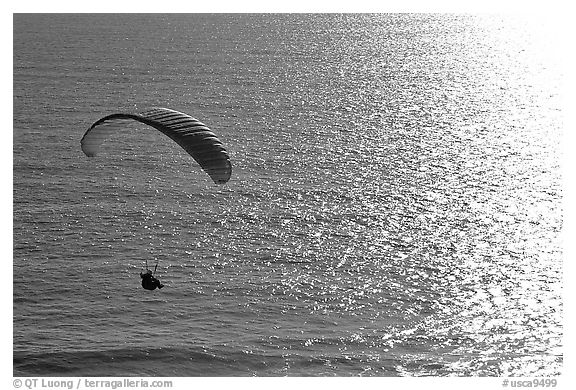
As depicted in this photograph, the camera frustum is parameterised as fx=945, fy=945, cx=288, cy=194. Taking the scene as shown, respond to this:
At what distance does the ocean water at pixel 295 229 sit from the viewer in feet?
200

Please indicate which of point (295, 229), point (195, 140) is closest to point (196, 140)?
point (195, 140)

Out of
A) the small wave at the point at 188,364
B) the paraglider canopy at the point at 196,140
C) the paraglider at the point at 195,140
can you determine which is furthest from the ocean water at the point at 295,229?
the paraglider canopy at the point at 196,140

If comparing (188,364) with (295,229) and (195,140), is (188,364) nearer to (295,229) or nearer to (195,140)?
(295,229)

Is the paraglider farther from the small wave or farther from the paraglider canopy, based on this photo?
the small wave

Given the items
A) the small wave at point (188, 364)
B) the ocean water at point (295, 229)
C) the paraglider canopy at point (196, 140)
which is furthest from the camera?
the ocean water at point (295, 229)

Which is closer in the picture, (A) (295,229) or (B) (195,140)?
(B) (195,140)

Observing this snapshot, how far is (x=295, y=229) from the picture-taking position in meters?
76.9

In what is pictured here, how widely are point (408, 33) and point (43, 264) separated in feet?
422

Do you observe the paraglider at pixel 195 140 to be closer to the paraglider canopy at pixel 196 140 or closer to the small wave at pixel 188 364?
the paraglider canopy at pixel 196 140

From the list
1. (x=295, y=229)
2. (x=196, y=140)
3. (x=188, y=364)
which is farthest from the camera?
(x=295, y=229)

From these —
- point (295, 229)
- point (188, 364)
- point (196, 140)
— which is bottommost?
point (188, 364)

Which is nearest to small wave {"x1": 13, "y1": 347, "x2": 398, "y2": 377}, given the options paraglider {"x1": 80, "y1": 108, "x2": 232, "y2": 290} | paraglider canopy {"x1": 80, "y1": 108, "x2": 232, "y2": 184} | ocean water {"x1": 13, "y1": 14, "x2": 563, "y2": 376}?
ocean water {"x1": 13, "y1": 14, "x2": 563, "y2": 376}
